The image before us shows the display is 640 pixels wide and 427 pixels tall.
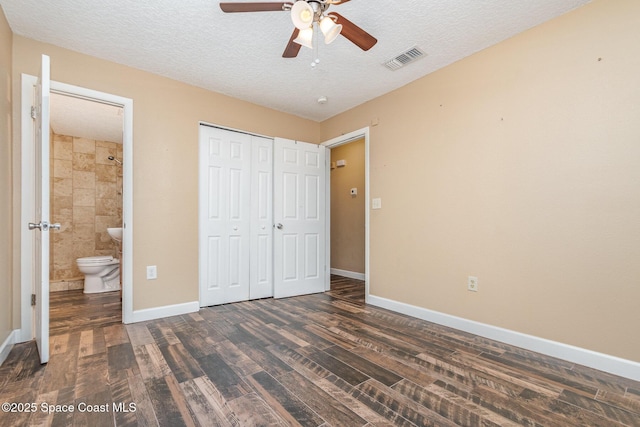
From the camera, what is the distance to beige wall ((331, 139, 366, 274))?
16.5 ft

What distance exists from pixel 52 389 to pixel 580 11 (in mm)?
4160

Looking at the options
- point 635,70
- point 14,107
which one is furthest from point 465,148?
point 14,107

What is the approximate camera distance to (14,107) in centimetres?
236

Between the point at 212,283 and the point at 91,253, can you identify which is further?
the point at 91,253

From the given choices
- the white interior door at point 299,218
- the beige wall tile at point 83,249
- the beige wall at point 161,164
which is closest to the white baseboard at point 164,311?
the beige wall at point 161,164

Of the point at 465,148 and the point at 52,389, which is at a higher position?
the point at 465,148

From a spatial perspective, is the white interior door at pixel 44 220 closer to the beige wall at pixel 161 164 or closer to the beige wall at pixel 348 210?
the beige wall at pixel 161 164

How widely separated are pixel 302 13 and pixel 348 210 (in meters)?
3.86

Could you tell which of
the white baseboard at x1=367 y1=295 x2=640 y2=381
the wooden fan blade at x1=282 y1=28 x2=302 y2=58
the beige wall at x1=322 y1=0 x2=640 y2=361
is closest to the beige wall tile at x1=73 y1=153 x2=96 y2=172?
the wooden fan blade at x1=282 y1=28 x2=302 y2=58

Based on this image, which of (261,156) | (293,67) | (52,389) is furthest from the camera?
(261,156)

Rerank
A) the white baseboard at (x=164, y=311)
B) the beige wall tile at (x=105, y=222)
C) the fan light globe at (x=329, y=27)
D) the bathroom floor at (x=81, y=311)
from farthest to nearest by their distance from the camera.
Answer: the beige wall tile at (x=105, y=222)
the white baseboard at (x=164, y=311)
the bathroom floor at (x=81, y=311)
the fan light globe at (x=329, y=27)

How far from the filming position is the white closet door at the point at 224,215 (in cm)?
335

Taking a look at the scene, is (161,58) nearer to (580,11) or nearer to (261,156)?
(261,156)

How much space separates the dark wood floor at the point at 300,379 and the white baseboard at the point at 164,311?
160 mm
